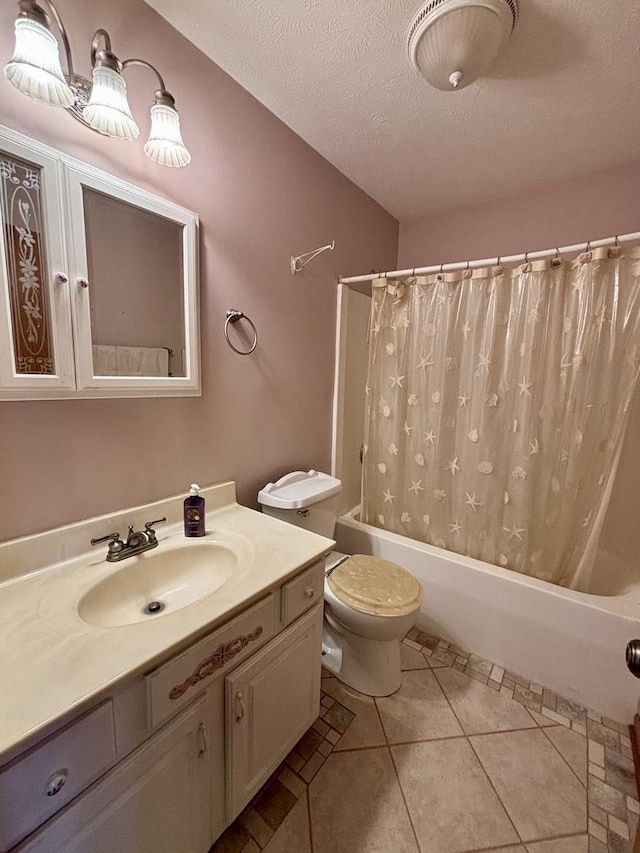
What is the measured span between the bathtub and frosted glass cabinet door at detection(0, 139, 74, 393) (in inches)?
63.6

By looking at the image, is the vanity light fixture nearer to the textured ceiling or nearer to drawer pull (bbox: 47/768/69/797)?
the textured ceiling

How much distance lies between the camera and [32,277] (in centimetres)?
89

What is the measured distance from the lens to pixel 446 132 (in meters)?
1.51

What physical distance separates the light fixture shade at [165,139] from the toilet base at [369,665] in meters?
1.84

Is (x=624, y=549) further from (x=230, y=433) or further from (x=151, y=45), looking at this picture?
(x=151, y=45)

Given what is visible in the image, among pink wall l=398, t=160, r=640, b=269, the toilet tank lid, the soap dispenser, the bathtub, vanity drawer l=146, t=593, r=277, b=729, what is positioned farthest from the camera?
pink wall l=398, t=160, r=640, b=269

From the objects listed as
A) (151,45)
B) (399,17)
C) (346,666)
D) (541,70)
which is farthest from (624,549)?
(151,45)

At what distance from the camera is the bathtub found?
1.35 metres

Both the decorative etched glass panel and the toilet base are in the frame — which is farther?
the toilet base

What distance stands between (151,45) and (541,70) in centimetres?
129

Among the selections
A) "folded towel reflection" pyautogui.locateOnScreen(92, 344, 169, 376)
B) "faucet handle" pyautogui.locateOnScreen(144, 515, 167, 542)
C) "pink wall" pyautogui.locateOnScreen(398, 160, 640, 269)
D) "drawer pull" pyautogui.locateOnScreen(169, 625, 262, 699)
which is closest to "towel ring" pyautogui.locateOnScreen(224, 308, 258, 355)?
"folded towel reflection" pyautogui.locateOnScreen(92, 344, 169, 376)

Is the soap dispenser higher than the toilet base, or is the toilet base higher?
the soap dispenser

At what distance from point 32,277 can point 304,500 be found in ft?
3.68

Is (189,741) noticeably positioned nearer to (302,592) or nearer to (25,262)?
(302,592)
